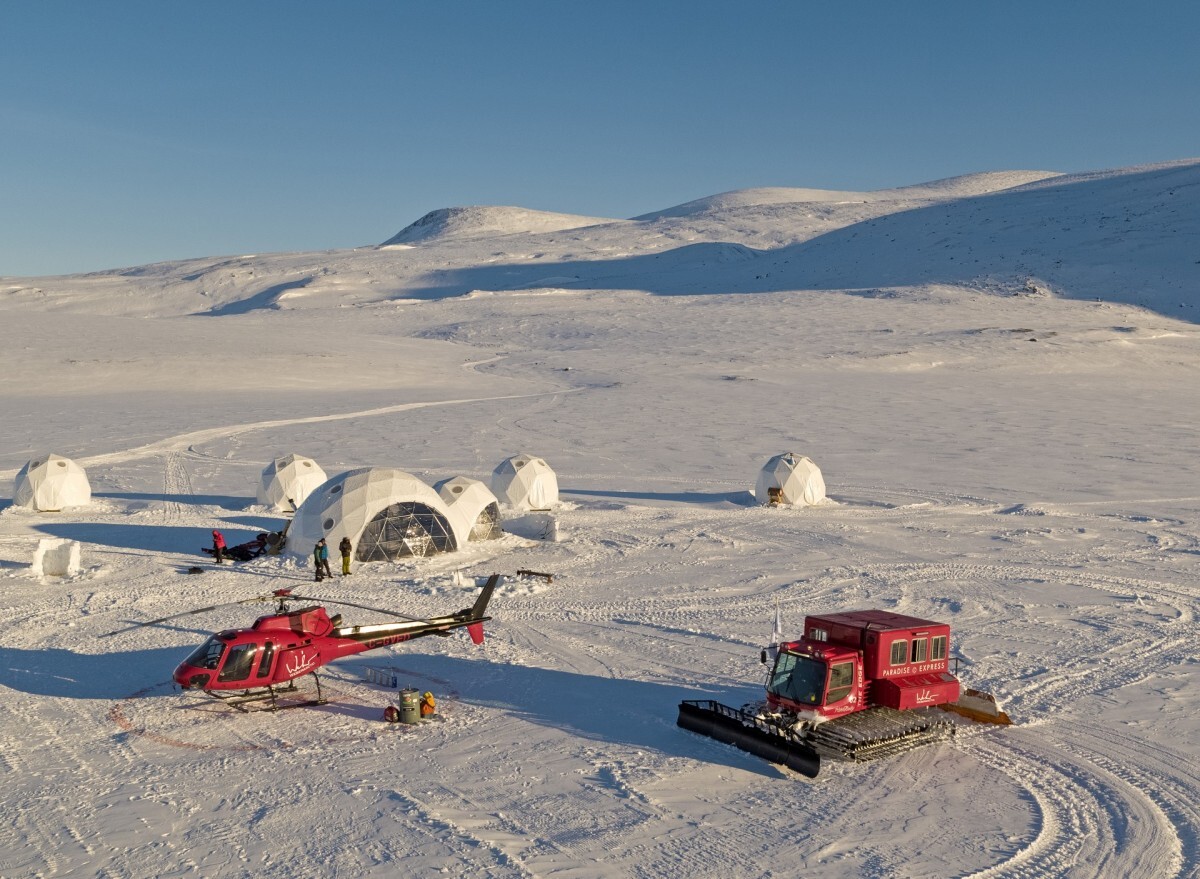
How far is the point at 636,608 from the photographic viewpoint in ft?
68.5

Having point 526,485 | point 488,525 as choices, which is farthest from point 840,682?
point 526,485

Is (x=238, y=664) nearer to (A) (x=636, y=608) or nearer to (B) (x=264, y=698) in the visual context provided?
(B) (x=264, y=698)

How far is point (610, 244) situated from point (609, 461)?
425ft

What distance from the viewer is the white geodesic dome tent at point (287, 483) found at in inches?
1271

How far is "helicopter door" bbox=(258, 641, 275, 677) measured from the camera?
→ 50.5 ft

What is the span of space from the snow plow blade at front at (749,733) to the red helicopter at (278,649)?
439cm

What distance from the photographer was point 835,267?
11612 centimetres

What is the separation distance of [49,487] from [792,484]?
73.6 feet

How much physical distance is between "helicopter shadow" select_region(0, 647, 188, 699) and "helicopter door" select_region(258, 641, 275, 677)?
7.76 ft

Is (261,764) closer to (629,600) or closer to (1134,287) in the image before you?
(629,600)

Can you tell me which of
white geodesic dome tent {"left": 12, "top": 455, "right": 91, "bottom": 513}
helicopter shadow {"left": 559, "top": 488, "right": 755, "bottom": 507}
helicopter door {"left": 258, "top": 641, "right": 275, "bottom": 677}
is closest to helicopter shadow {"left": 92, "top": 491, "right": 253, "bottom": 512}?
white geodesic dome tent {"left": 12, "top": 455, "right": 91, "bottom": 513}

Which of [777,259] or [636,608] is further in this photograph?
[777,259]

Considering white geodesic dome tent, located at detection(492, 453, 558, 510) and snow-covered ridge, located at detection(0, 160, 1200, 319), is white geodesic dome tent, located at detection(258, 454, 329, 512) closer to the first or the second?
white geodesic dome tent, located at detection(492, 453, 558, 510)

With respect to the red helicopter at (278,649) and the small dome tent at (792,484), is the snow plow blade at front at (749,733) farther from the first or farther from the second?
the small dome tent at (792,484)
